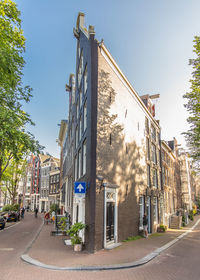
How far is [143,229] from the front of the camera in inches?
642

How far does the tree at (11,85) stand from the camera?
12.4 meters

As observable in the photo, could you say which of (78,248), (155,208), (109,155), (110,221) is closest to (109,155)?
(109,155)

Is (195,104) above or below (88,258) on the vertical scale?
above

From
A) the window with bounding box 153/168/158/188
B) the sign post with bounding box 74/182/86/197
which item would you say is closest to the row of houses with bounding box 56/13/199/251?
the sign post with bounding box 74/182/86/197

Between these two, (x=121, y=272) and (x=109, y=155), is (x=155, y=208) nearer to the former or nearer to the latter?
(x=109, y=155)

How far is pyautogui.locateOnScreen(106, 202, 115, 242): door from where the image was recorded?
11888 millimetres

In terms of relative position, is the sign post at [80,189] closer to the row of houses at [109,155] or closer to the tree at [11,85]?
the row of houses at [109,155]

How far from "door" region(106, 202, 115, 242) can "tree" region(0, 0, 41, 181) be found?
6085 mm

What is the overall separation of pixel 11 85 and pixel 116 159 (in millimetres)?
8468

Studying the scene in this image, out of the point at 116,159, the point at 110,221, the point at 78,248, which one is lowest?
the point at 78,248

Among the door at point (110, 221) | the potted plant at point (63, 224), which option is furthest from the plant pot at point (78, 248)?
the potted plant at point (63, 224)

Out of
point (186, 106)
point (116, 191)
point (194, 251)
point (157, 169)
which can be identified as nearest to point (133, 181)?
point (116, 191)

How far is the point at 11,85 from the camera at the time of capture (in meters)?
14.0

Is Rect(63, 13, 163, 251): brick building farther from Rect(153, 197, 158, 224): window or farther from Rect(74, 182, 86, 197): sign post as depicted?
Rect(153, 197, 158, 224): window
